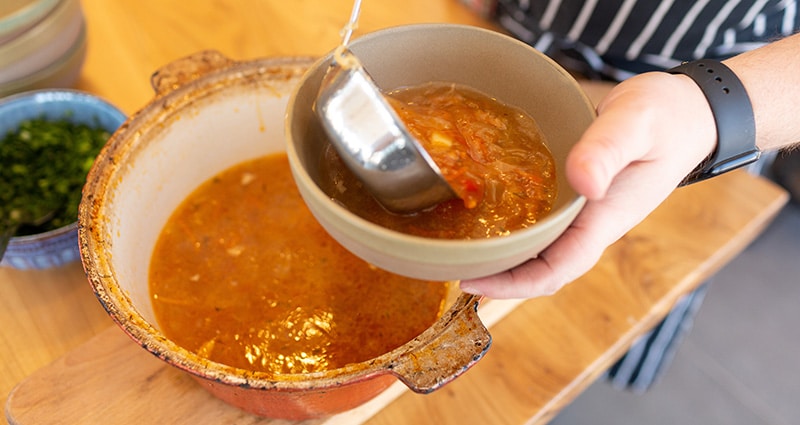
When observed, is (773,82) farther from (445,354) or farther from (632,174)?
(445,354)

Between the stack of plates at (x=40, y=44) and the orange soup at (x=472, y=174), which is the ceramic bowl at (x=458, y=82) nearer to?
the orange soup at (x=472, y=174)

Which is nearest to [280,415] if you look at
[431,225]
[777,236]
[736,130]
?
[431,225]

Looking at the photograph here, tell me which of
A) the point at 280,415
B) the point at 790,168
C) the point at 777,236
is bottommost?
the point at 777,236

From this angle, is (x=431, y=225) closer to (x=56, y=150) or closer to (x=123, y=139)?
(x=123, y=139)

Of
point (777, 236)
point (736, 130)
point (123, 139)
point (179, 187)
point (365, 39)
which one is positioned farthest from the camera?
point (777, 236)

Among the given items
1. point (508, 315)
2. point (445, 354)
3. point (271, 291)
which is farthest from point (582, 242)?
point (271, 291)

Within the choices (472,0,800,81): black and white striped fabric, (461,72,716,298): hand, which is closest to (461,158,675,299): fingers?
(461,72,716,298): hand

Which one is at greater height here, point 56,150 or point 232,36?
point 232,36
